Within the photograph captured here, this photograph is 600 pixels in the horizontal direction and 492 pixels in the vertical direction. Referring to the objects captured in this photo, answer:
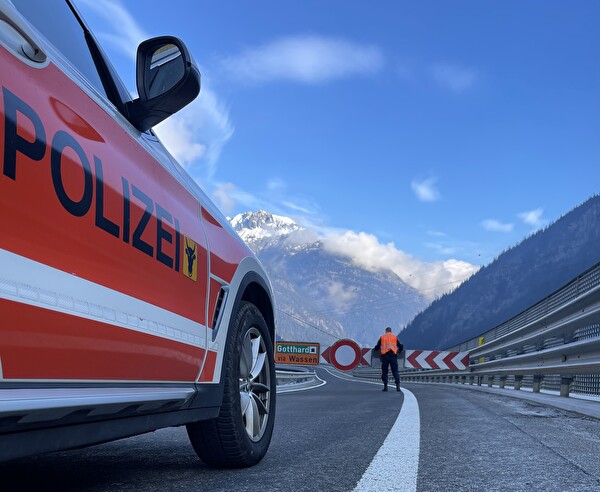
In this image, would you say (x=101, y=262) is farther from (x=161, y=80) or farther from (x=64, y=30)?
(x=64, y=30)

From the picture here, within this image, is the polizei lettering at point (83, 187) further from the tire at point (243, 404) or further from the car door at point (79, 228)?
the tire at point (243, 404)

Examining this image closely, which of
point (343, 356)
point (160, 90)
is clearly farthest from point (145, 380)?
point (343, 356)

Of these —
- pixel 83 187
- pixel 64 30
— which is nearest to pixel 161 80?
pixel 64 30

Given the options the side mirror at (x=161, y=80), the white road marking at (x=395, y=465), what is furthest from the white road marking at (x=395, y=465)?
the side mirror at (x=161, y=80)

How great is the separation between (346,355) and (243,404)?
773 inches

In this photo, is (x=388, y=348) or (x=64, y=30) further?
(x=388, y=348)

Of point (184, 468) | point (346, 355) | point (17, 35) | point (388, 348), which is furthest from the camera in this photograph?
point (346, 355)

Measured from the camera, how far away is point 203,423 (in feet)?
9.45

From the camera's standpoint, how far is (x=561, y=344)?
27.9 feet

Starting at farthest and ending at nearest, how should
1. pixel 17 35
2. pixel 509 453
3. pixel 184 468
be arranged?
pixel 509 453
pixel 184 468
pixel 17 35

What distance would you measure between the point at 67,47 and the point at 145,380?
1.20 meters

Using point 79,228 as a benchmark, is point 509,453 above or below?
below

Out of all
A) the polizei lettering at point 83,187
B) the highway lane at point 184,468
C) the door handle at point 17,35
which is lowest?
the highway lane at point 184,468

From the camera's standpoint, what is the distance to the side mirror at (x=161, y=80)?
86.7 inches
